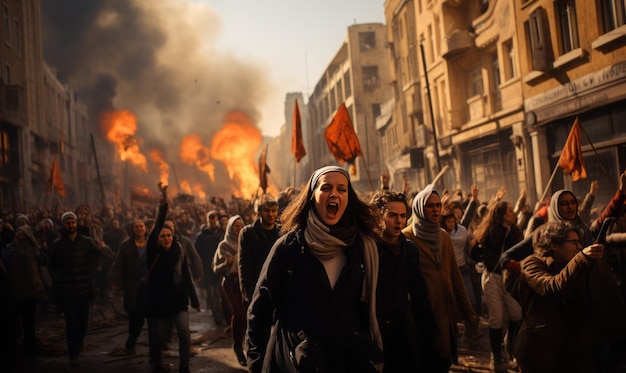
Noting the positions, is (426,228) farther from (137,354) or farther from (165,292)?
(137,354)

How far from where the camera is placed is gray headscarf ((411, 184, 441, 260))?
15.4ft

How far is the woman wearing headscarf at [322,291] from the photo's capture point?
2889mm

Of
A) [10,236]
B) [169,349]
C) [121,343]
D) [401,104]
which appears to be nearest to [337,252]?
[169,349]

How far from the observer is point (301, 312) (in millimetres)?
2957

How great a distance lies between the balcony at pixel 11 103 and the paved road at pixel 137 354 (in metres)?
21.0

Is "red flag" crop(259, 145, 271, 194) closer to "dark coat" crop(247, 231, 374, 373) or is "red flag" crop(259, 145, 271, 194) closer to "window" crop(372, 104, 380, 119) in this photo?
"dark coat" crop(247, 231, 374, 373)

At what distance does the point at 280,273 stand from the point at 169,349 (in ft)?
19.4

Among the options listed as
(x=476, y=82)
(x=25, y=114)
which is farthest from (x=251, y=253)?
(x=25, y=114)

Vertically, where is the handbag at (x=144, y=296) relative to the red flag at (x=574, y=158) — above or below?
below

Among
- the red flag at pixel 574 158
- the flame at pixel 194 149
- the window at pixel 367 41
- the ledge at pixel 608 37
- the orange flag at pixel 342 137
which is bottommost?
the red flag at pixel 574 158

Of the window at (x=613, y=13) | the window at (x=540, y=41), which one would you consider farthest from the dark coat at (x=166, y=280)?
the window at (x=540, y=41)

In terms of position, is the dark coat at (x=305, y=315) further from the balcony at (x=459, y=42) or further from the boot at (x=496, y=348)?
the balcony at (x=459, y=42)

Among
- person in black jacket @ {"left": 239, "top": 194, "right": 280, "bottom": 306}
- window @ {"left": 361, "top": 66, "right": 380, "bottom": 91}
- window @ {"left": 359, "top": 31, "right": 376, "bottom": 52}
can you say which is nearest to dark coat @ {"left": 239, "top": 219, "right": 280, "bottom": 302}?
person in black jacket @ {"left": 239, "top": 194, "right": 280, "bottom": 306}

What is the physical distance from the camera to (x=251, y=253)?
621 centimetres
